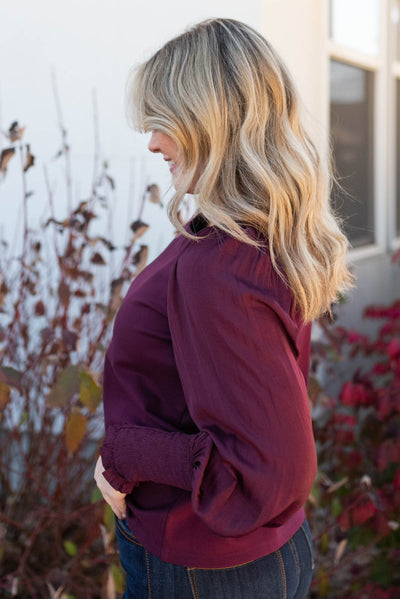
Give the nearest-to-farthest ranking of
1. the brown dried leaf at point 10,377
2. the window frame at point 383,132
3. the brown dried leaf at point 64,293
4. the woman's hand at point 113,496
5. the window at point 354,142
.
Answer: the woman's hand at point 113,496 → the brown dried leaf at point 10,377 → the brown dried leaf at point 64,293 → the window at point 354,142 → the window frame at point 383,132

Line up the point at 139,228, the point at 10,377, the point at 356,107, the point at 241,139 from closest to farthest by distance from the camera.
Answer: the point at 241,139
the point at 10,377
the point at 139,228
the point at 356,107

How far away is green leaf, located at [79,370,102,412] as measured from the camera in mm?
1842

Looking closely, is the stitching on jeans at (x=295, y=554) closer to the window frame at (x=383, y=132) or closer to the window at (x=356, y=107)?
the window at (x=356, y=107)

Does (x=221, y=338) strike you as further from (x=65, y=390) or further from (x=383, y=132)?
(x=383, y=132)

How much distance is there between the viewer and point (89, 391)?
6.07 ft

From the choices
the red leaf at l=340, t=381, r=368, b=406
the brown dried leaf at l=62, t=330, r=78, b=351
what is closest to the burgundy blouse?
the brown dried leaf at l=62, t=330, r=78, b=351

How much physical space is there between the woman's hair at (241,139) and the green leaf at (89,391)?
643 millimetres

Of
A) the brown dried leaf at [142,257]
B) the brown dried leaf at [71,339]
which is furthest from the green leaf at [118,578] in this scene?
the brown dried leaf at [142,257]

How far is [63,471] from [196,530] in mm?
1317

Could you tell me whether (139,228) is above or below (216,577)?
above

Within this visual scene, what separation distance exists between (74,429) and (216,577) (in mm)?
773

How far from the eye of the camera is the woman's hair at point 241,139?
128 cm

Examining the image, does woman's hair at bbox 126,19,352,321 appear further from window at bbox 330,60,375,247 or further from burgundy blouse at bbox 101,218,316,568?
window at bbox 330,60,375,247

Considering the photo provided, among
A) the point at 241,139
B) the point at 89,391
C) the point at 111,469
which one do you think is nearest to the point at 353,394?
the point at 89,391
